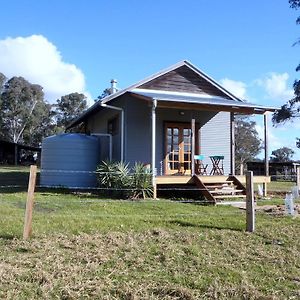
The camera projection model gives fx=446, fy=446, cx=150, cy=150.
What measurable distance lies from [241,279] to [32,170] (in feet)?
13.2

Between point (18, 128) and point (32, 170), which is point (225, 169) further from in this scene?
point (18, 128)

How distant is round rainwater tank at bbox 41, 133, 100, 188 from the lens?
18.1 metres

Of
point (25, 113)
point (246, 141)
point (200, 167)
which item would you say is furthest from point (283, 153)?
point (200, 167)

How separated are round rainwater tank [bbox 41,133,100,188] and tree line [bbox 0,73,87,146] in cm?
3931

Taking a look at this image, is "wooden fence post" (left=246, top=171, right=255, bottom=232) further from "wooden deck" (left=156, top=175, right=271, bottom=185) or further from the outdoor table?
the outdoor table

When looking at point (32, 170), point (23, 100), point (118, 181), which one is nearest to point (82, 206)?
point (118, 181)

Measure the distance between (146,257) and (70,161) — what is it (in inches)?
462

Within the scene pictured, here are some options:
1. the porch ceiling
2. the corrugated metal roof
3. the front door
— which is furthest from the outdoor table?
the corrugated metal roof

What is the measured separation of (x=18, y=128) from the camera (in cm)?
5978

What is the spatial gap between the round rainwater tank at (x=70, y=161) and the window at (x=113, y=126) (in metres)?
1.13

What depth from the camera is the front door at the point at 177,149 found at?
18.4 metres

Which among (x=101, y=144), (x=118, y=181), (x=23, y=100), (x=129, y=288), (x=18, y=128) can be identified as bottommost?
(x=129, y=288)

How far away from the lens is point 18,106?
58469mm

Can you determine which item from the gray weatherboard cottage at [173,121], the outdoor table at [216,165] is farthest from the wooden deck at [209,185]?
the outdoor table at [216,165]
